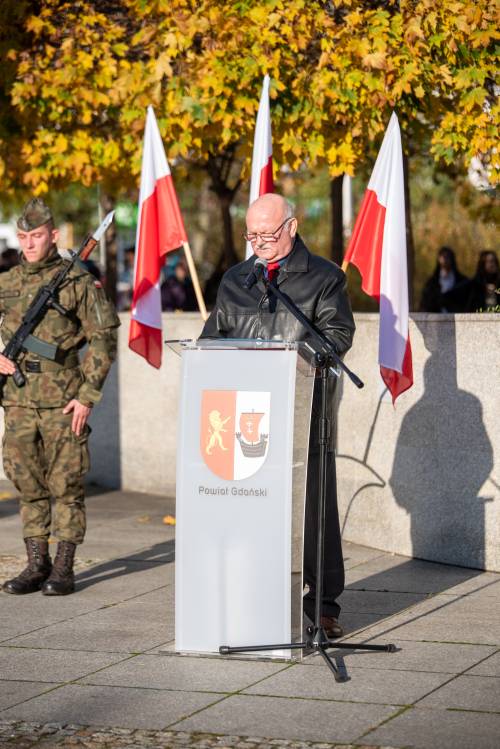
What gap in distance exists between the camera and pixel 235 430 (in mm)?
5777

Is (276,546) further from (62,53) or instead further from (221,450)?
(62,53)

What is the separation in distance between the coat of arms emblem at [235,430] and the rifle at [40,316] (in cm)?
185

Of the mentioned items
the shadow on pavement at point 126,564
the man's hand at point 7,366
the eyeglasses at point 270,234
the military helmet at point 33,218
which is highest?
the military helmet at point 33,218

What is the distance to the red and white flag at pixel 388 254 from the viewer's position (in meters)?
7.96

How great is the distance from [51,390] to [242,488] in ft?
6.52

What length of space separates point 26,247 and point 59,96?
175 inches

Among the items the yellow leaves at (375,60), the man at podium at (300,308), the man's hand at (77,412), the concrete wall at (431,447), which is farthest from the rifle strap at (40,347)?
the yellow leaves at (375,60)

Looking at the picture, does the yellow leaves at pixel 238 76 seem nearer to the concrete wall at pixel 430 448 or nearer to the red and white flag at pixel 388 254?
the red and white flag at pixel 388 254

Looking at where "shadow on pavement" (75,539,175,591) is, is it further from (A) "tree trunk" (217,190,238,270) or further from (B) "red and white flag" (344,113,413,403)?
(A) "tree trunk" (217,190,238,270)

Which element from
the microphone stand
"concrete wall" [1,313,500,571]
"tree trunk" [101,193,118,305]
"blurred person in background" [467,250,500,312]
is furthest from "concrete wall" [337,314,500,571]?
"tree trunk" [101,193,118,305]

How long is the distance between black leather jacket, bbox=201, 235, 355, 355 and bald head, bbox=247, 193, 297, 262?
3.3 inches

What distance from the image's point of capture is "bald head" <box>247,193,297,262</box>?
598cm

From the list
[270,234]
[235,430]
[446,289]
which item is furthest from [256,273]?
[446,289]

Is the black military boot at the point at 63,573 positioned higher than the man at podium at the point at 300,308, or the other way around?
the man at podium at the point at 300,308
